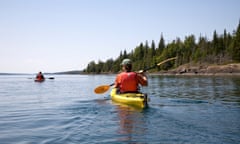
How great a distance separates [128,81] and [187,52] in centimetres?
10609

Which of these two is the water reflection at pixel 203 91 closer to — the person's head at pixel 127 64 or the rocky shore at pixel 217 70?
the person's head at pixel 127 64

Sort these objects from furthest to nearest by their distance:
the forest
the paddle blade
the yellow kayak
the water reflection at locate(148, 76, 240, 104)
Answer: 1. the forest
2. the paddle blade
3. the water reflection at locate(148, 76, 240, 104)
4. the yellow kayak

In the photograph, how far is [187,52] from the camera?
374ft

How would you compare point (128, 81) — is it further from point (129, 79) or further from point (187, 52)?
point (187, 52)

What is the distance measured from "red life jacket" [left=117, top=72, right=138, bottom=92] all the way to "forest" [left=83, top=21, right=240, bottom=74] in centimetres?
7653

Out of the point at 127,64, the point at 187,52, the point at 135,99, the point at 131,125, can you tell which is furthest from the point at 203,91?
the point at 187,52

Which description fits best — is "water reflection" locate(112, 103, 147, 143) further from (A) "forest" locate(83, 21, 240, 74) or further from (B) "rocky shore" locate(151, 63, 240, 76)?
(A) "forest" locate(83, 21, 240, 74)

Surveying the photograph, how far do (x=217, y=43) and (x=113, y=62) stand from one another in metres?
72.6

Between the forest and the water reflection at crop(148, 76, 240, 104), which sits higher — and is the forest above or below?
above

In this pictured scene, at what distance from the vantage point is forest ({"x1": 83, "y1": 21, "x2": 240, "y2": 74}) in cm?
9206

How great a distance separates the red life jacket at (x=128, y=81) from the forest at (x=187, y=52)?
76.5 metres

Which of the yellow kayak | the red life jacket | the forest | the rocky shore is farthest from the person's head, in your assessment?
the forest

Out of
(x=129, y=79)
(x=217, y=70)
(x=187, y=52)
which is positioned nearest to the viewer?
(x=129, y=79)

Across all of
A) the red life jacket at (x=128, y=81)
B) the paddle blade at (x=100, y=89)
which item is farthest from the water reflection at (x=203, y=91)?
the red life jacket at (x=128, y=81)
